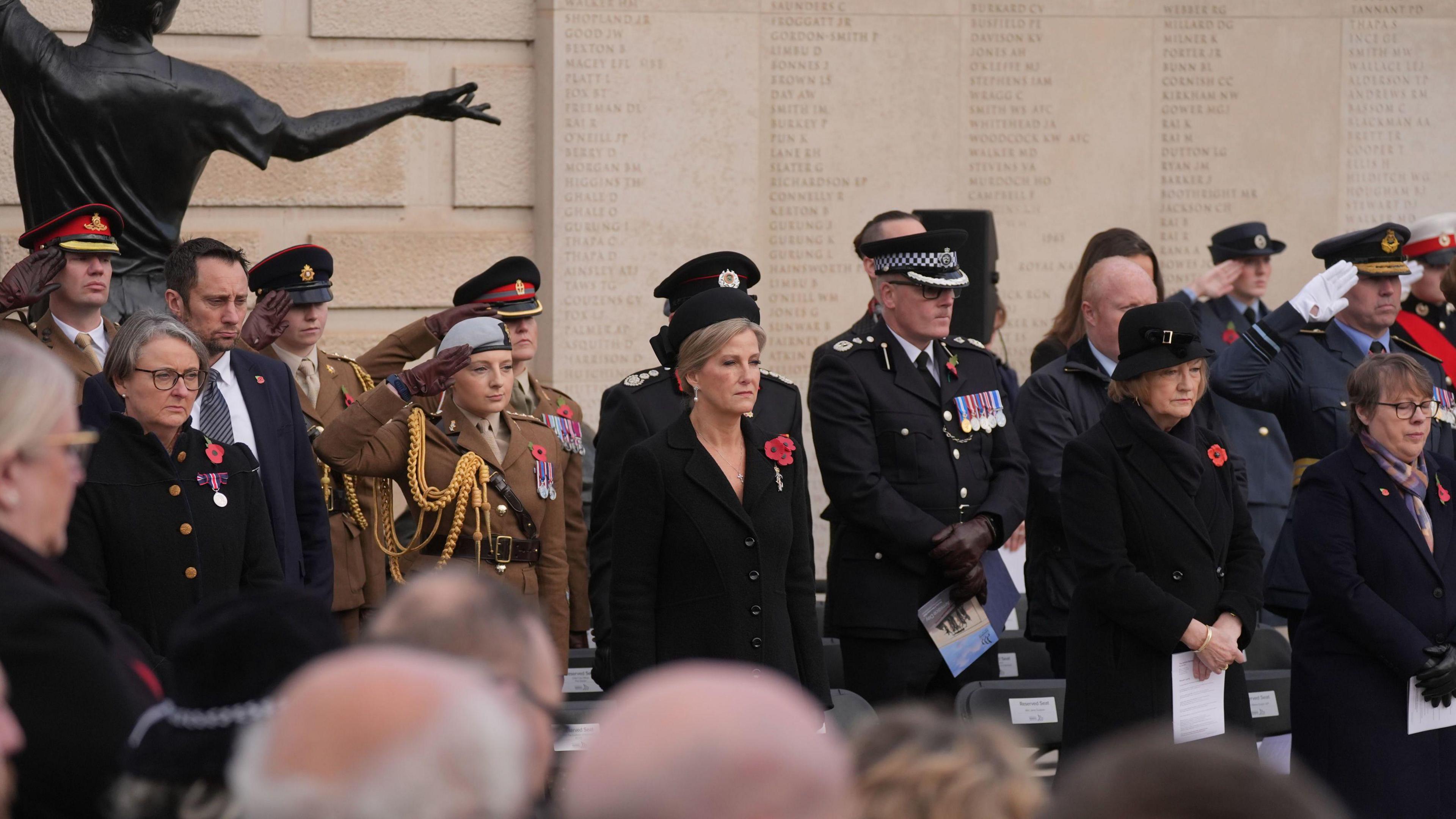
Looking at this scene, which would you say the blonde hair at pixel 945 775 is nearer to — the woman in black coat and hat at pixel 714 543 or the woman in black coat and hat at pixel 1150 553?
the woman in black coat and hat at pixel 714 543

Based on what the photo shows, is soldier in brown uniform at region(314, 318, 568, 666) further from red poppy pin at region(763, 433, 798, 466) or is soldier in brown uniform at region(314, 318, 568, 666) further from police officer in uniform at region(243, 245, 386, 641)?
red poppy pin at region(763, 433, 798, 466)

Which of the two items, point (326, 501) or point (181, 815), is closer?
point (181, 815)

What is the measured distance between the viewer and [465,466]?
16.9 feet

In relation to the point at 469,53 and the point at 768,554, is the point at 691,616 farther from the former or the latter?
the point at 469,53

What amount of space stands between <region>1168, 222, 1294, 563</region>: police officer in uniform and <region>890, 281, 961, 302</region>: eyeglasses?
1.64 metres

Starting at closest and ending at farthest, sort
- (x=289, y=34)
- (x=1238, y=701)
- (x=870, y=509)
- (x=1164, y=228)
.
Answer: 1. (x=1238, y=701)
2. (x=870, y=509)
3. (x=289, y=34)
4. (x=1164, y=228)

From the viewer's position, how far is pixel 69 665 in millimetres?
2266

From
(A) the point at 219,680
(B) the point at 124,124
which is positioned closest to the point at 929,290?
(B) the point at 124,124

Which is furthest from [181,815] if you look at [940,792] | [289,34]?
[289,34]

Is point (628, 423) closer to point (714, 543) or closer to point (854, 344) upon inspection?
point (854, 344)

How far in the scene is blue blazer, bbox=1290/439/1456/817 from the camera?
15.8 feet

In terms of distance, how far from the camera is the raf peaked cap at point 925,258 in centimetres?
540

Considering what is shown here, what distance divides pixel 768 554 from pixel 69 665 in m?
2.30

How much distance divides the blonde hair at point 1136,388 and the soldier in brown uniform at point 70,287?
285 cm
